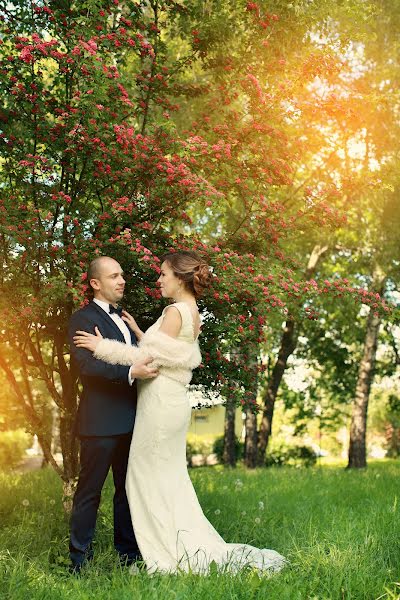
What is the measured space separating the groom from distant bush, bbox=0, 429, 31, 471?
15.9 m

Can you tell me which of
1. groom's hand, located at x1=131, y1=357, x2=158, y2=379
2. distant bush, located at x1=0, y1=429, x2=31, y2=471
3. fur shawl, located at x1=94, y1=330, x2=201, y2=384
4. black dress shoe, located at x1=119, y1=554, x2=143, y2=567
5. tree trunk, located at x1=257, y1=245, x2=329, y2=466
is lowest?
black dress shoe, located at x1=119, y1=554, x2=143, y2=567

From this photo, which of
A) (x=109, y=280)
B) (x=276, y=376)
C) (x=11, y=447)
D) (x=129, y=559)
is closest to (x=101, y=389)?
(x=109, y=280)

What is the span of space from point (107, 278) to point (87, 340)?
1.96 feet

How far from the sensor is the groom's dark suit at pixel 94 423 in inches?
204

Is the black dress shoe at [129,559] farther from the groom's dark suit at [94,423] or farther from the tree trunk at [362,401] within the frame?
the tree trunk at [362,401]

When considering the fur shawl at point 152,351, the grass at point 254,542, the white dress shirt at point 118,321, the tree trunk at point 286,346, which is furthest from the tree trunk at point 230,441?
the fur shawl at point 152,351

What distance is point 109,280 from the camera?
552 centimetres

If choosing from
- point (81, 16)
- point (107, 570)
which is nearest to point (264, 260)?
point (81, 16)

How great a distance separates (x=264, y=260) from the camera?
7.11m

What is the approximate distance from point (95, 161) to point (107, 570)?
3.56m

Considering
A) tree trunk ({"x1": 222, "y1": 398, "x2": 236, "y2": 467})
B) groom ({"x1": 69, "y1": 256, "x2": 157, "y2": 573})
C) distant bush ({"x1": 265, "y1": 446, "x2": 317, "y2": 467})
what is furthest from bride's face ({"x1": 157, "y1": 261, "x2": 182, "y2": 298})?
distant bush ({"x1": 265, "y1": 446, "x2": 317, "y2": 467})

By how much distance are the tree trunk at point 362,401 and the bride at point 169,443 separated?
40.7 feet

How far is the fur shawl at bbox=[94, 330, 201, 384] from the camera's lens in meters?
5.14

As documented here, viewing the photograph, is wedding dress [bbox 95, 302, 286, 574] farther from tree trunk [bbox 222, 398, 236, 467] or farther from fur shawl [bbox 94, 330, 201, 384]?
tree trunk [bbox 222, 398, 236, 467]
